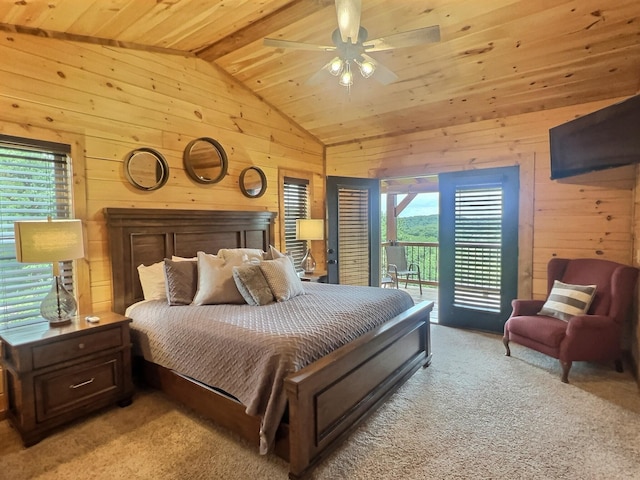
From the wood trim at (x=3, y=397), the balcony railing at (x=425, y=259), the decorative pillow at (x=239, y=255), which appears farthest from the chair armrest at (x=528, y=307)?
the wood trim at (x=3, y=397)

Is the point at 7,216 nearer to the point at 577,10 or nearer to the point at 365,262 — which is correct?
the point at 365,262

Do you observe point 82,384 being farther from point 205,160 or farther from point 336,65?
point 336,65

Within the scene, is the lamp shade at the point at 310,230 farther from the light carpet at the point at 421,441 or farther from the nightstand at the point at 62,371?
the nightstand at the point at 62,371

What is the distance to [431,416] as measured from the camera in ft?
8.28

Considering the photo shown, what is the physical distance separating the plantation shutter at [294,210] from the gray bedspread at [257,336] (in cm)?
188

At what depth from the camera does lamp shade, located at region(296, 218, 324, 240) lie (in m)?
4.63

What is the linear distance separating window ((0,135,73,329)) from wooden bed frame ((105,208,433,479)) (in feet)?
1.34

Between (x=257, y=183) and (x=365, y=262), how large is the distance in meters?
1.92

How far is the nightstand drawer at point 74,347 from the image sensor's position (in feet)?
7.51

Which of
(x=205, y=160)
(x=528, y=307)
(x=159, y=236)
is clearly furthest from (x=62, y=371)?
(x=528, y=307)

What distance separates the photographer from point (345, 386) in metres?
2.22

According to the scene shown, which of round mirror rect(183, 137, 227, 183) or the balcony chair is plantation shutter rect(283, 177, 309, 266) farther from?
the balcony chair

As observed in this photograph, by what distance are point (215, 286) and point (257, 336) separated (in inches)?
39.6

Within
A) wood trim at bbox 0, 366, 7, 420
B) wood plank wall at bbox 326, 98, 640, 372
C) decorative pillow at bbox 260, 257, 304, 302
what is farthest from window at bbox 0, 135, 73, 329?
wood plank wall at bbox 326, 98, 640, 372
